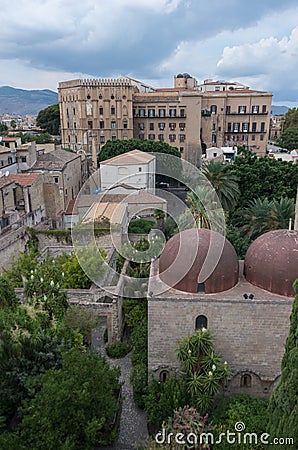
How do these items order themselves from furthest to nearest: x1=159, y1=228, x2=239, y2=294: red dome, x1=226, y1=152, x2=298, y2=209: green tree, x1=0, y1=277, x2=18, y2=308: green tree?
x1=226, y1=152, x2=298, y2=209: green tree
x1=0, y1=277, x2=18, y2=308: green tree
x1=159, y1=228, x2=239, y2=294: red dome

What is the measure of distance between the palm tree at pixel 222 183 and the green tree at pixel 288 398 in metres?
17.5

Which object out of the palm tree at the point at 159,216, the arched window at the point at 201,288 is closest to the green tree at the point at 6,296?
the arched window at the point at 201,288

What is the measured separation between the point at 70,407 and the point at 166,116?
55.4m

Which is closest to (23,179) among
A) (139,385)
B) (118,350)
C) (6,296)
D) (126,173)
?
(126,173)

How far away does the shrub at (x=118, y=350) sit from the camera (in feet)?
55.9

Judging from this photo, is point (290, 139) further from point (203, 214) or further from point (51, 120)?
point (51, 120)

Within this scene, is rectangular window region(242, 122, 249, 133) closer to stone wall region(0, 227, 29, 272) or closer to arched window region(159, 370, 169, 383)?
stone wall region(0, 227, 29, 272)

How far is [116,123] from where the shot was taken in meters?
59.2

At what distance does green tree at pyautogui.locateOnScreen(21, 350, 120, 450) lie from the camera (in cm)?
956

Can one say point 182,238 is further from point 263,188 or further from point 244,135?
point 244,135

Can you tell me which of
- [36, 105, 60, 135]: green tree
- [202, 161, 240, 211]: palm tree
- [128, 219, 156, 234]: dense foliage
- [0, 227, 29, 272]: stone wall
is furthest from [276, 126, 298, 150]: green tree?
[0, 227, 29, 272]: stone wall

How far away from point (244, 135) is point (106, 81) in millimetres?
24694

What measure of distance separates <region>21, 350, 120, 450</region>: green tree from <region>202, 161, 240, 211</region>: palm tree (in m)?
17.7

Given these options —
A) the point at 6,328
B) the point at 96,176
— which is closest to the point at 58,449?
the point at 6,328
